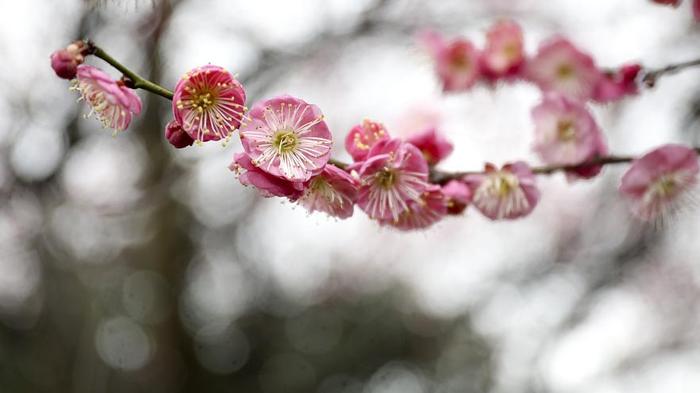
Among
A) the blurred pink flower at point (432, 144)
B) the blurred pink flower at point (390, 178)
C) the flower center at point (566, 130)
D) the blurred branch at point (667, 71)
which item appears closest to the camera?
the blurred pink flower at point (390, 178)

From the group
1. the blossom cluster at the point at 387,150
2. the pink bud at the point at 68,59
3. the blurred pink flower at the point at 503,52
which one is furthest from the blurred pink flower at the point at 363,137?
the blurred pink flower at the point at 503,52

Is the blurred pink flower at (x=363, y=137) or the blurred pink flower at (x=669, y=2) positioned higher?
the blurred pink flower at (x=669, y=2)

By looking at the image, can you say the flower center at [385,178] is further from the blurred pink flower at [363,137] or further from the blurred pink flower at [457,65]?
the blurred pink flower at [457,65]

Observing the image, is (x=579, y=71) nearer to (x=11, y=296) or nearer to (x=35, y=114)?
(x=35, y=114)

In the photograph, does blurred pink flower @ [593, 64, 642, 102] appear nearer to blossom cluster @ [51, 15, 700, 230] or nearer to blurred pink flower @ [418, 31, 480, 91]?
blossom cluster @ [51, 15, 700, 230]

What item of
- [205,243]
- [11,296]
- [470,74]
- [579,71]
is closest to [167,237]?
[205,243]

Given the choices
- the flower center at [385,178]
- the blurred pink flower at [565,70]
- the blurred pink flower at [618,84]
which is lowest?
the flower center at [385,178]
